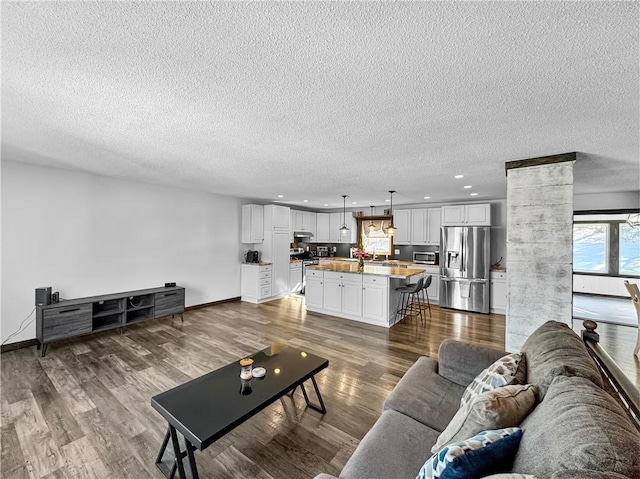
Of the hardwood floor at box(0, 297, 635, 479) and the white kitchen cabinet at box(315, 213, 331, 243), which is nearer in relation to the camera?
the hardwood floor at box(0, 297, 635, 479)

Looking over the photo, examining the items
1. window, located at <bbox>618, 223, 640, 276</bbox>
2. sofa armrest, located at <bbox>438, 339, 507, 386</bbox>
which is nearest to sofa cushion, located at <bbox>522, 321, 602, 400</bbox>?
sofa armrest, located at <bbox>438, 339, 507, 386</bbox>

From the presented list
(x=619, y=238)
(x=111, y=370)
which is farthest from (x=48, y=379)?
(x=619, y=238)

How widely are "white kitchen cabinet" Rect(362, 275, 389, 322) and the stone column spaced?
75.1 inches

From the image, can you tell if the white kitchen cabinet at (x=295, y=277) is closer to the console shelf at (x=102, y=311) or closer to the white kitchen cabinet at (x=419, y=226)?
the console shelf at (x=102, y=311)

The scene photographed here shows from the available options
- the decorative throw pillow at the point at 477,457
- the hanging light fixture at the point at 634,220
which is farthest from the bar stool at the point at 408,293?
the hanging light fixture at the point at 634,220

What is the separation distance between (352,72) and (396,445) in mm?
2040

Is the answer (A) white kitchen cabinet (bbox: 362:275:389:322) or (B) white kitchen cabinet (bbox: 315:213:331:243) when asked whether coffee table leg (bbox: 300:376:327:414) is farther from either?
(B) white kitchen cabinet (bbox: 315:213:331:243)

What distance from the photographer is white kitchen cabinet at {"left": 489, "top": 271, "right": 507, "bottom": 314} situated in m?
5.62

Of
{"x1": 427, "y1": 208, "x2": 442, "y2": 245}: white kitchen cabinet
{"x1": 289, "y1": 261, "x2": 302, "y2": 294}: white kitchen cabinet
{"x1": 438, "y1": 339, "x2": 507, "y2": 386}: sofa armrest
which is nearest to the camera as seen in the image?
{"x1": 438, "y1": 339, "x2": 507, "y2": 386}: sofa armrest

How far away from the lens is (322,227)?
29.4 ft

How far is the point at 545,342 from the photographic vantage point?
1626mm

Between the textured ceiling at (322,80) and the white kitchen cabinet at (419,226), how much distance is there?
3.96m

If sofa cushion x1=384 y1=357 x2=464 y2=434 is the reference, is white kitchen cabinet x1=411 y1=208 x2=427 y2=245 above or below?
above

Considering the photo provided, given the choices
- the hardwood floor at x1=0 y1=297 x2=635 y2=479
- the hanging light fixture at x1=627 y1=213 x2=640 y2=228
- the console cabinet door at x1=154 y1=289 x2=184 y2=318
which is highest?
the hanging light fixture at x1=627 y1=213 x2=640 y2=228
